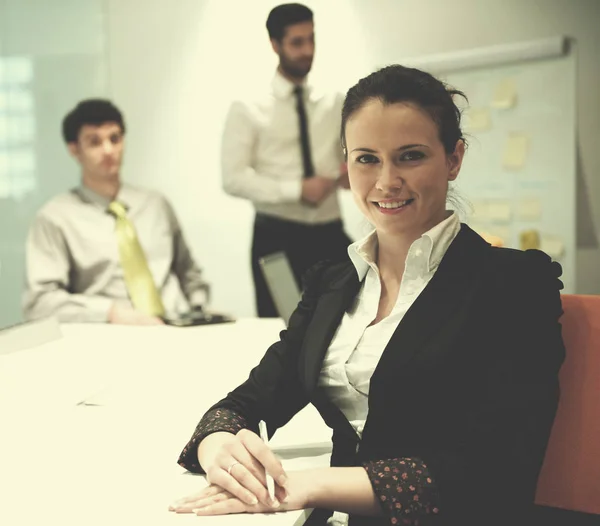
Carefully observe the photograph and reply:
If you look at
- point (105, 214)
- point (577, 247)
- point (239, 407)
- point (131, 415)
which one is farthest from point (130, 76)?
point (239, 407)

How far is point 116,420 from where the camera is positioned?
148cm

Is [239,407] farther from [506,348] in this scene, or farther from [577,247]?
[577,247]

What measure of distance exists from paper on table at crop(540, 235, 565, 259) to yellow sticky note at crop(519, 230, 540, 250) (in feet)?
0.07

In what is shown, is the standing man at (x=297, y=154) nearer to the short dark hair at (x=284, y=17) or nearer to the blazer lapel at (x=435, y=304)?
the short dark hair at (x=284, y=17)

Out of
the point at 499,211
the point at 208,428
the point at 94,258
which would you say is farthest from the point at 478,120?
the point at 208,428

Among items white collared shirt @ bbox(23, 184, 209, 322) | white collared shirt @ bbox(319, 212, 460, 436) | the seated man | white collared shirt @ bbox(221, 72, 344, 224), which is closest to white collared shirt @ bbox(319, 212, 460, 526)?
white collared shirt @ bbox(319, 212, 460, 436)

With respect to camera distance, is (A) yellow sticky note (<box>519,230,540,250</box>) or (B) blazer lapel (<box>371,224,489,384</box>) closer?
(B) blazer lapel (<box>371,224,489,384</box>)

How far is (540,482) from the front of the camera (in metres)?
1.17

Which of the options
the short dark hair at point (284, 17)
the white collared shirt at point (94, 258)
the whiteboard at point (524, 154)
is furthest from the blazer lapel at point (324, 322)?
the short dark hair at point (284, 17)

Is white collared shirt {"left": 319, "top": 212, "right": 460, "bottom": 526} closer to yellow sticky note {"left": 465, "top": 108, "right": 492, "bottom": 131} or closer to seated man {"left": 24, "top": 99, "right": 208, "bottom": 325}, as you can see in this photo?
seated man {"left": 24, "top": 99, "right": 208, "bottom": 325}

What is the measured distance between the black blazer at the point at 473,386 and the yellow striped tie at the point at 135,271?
196 cm

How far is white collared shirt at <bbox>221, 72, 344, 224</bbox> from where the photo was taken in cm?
314

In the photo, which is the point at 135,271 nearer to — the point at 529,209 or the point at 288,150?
the point at 288,150

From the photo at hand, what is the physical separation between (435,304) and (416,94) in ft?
1.15
